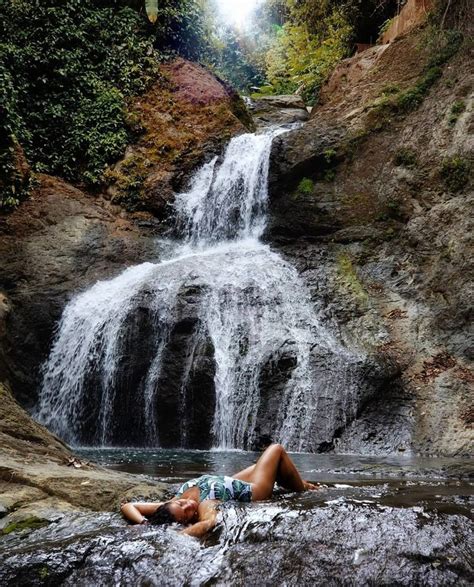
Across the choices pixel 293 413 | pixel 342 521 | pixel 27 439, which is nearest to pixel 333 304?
pixel 293 413

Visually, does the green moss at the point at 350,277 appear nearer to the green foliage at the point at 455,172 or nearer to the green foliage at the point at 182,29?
the green foliage at the point at 455,172

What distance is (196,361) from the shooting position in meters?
9.88

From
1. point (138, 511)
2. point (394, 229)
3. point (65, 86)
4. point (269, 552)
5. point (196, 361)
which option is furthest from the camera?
point (65, 86)

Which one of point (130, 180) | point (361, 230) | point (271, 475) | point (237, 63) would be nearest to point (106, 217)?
point (130, 180)

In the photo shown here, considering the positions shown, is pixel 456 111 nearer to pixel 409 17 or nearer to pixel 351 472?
pixel 409 17

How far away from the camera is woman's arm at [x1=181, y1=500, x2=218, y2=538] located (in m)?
3.24

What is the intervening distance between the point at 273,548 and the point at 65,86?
16712mm

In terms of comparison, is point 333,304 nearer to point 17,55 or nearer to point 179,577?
point 179,577

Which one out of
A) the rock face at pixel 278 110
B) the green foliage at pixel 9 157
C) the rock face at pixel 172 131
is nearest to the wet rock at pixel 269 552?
the green foliage at pixel 9 157

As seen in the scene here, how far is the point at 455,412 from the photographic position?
28.0 feet

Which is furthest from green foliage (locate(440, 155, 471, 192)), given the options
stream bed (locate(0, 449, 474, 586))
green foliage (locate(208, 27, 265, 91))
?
green foliage (locate(208, 27, 265, 91))

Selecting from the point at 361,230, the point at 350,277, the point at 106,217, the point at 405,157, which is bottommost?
the point at 350,277

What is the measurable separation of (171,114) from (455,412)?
42.6ft

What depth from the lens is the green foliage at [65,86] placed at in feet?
52.5
